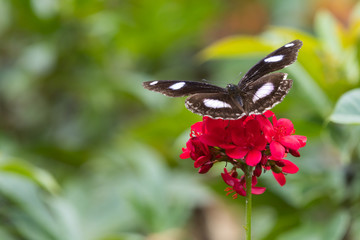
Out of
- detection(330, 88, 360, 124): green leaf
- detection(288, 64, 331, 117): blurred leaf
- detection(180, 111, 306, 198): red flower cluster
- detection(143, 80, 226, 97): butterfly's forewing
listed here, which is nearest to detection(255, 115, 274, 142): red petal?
detection(180, 111, 306, 198): red flower cluster

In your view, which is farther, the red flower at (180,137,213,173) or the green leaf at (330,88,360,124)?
the green leaf at (330,88,360,124)

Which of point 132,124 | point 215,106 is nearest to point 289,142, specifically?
point 215,106

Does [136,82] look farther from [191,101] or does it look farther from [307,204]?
[191,101]

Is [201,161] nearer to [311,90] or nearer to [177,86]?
[177,86]

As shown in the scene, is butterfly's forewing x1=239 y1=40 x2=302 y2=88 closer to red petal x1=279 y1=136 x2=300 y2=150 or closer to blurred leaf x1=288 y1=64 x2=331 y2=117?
red petal x1=279 y1=136 x2=300 y2=150

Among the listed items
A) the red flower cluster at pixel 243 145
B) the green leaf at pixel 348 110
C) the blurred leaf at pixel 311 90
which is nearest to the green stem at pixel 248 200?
the red flower cluster at pixel 243 145

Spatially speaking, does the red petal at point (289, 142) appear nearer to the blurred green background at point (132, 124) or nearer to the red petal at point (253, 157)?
the red petal at point (253, 157)

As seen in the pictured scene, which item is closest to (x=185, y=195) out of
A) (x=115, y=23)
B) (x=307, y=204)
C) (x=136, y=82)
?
(x=136, y=82)
